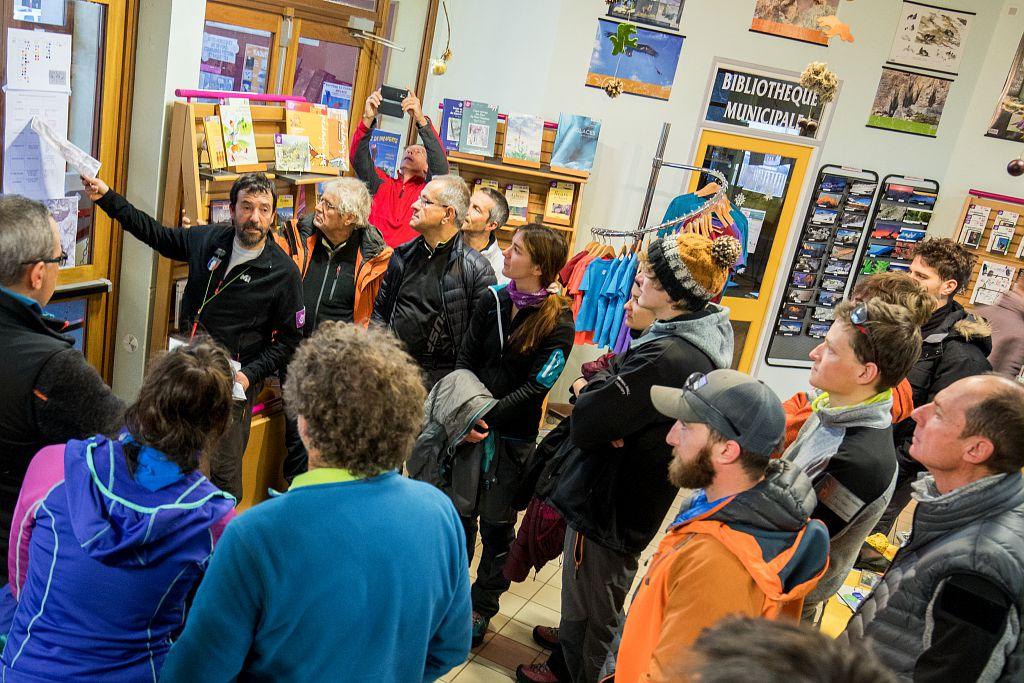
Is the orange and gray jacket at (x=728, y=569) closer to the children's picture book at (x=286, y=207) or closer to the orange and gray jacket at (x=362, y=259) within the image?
the orange and gray jacket at (x=362, y=259)

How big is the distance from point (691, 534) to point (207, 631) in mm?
1058

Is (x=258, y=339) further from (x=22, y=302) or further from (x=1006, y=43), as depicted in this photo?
(x=1006, y=43)

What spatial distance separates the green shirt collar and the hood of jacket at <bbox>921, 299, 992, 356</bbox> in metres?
3.39

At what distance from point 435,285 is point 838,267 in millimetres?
4990

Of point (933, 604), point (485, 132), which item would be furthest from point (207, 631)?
point (485, 132)

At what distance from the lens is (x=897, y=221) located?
7.34 m

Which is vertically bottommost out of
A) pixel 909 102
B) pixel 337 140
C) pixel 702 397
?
pixel 702 397

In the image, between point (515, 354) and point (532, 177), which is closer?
point (515, 354)

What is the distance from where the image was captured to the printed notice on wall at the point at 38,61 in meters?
3.31

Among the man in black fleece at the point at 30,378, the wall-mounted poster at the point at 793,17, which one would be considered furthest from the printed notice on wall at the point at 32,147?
the wall-mounted poster at the point at 793,17

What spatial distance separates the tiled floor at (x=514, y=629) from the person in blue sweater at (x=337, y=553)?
1.84 meters

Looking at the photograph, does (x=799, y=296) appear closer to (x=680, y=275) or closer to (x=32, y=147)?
(x=680, y=275)

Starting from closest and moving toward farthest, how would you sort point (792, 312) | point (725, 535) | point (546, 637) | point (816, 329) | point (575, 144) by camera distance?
point (725, 535) → point (546, 637) → point (575, 144) → point (792, 312) → point (816, 329)

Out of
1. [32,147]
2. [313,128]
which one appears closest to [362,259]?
[313,128]
